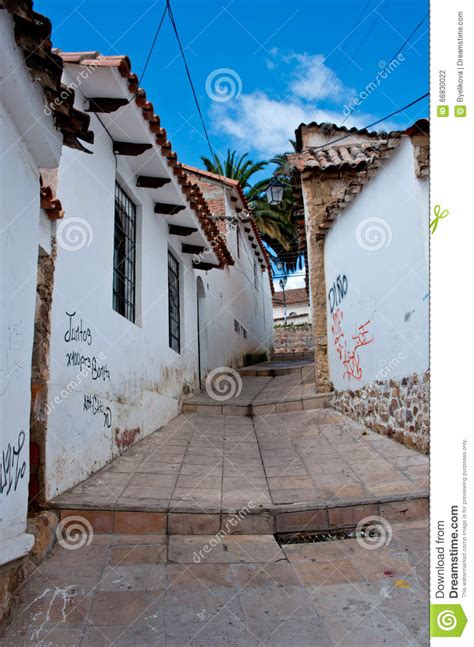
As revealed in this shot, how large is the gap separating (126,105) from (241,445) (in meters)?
4.24

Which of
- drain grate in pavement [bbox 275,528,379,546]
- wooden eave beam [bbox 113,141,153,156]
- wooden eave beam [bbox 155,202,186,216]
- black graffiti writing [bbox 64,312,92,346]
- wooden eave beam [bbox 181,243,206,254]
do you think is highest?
wooden eave beam [bbox 113,141,153,156]

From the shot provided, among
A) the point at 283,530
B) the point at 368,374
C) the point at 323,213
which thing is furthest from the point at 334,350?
the point at 283,530

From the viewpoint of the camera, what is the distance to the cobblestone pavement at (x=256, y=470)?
4.53 m

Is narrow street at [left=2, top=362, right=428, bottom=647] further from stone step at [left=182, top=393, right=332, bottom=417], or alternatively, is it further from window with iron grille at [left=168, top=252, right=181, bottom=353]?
window with iron grille at [left=168, top=252, right=181, bottom=353]

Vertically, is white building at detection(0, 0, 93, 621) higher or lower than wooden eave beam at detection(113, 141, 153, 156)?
lower

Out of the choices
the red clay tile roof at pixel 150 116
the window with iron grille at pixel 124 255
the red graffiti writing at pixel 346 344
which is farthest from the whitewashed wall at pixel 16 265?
the red graffiti writing at pixel 346 344

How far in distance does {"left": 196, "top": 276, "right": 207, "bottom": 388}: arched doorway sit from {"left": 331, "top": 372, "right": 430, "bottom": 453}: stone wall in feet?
14.5

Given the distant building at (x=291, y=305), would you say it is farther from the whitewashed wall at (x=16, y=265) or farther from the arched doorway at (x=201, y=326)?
the whitewashed wall at (x=16, y=265)

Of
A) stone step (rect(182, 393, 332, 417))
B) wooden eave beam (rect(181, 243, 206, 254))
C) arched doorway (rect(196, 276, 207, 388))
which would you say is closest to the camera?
stone step (rect(182, 393, 332, 417))

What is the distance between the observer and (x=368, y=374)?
698 centimetres

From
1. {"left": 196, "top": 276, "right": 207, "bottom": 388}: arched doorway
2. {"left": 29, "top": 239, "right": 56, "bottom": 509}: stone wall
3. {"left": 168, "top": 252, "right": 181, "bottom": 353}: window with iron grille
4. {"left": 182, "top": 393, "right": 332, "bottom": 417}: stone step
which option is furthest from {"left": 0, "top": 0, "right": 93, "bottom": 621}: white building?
{"left": 196, "top": 276, "right": 207, "bottom": 388}: arched doorway

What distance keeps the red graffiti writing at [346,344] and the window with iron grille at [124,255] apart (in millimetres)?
3062

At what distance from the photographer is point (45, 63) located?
2.90 meters

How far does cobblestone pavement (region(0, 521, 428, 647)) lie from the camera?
2771mm
